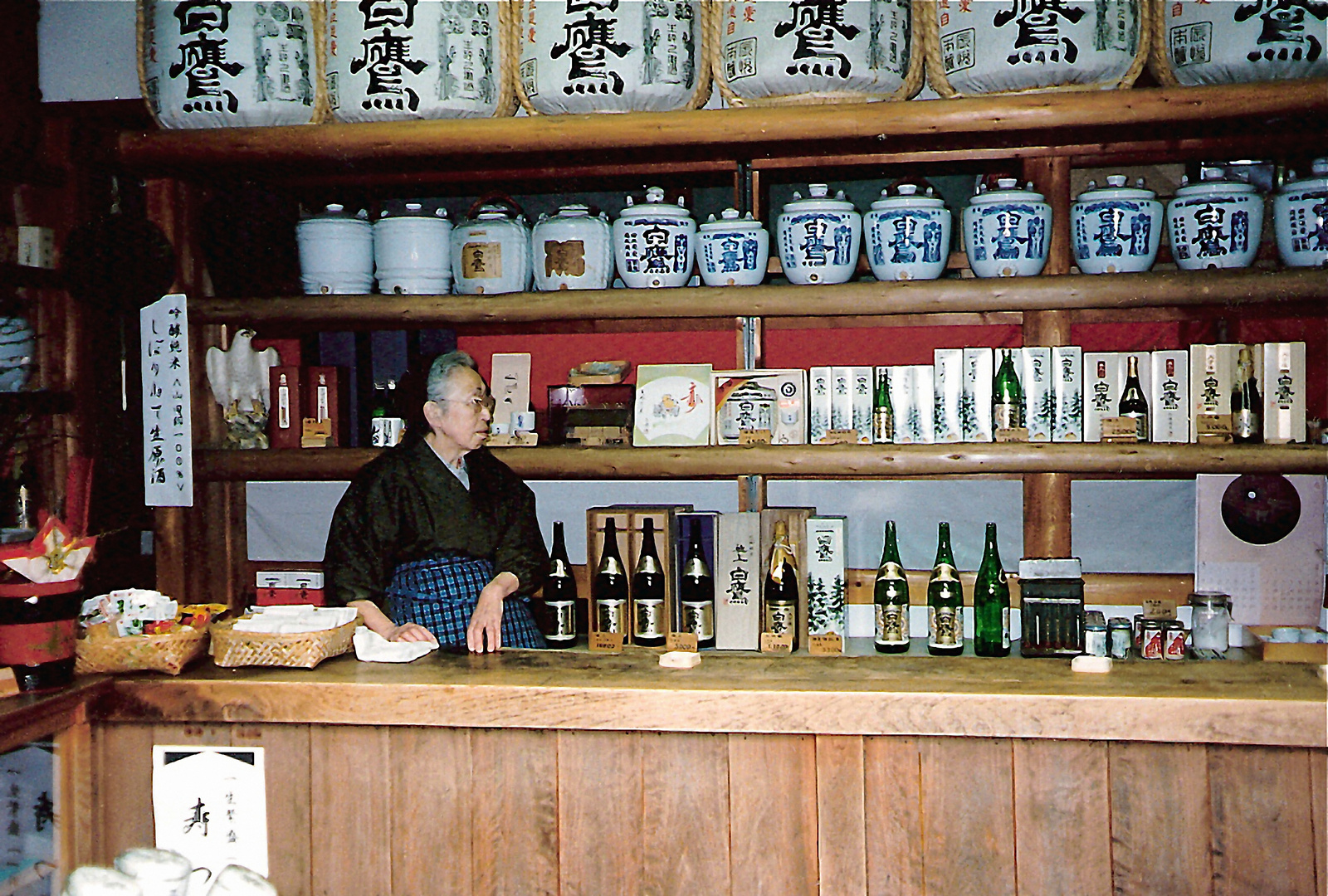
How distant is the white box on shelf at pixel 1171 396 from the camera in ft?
9.96

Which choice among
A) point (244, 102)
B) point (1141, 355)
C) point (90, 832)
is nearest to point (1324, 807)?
point (1141, 355)

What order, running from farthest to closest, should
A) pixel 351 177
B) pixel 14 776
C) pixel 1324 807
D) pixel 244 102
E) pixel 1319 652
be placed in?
pixel 351 177 → pixel 244 102 → pixel 1319 652 → pixel 14 776 → pixel 1324 807

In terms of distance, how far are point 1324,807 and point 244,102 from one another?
3.07 metres

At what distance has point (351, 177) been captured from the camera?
3.46 metres

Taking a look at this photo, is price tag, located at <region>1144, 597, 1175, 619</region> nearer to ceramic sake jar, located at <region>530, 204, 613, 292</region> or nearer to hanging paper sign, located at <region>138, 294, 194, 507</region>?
ceramic sake jar, located at <region>530, 204, 613, 292</region>

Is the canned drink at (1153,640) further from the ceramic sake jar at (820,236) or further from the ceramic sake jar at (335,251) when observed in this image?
the ceramic sake jar at (335,251)

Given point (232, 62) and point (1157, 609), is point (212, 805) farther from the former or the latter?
point (1157, 609)

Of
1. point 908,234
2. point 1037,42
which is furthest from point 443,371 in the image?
point 1037,42

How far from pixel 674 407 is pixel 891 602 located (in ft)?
2.84

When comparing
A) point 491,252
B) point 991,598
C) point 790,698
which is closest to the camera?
point 790,698

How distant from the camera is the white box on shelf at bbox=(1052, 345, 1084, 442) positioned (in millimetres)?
3045

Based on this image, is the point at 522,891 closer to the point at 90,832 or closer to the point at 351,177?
the point at 90,832

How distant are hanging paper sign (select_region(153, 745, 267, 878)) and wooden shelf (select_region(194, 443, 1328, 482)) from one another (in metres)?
1.13

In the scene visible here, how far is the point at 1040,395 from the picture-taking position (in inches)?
120
